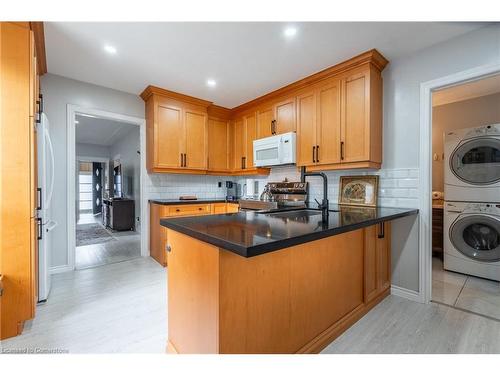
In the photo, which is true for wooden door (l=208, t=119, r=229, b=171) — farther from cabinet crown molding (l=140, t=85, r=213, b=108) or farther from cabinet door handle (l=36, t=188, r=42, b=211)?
cabinet door handle (l=36, t=188, r=42, b=211)

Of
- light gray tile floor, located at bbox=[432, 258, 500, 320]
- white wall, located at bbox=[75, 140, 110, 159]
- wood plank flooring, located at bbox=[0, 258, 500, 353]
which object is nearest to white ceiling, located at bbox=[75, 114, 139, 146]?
white wall, located at bbox=[75, 140, 110, 159]

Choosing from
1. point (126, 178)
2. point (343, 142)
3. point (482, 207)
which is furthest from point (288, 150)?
point (126, 178)

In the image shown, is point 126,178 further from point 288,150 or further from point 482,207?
point 482,207

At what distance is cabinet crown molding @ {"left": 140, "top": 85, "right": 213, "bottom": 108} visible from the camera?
3.19 m

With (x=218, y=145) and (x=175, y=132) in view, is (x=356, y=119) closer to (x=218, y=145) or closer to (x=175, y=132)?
(x=218, y=145)

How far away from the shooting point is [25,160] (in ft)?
5.65

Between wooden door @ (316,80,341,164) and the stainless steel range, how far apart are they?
1.93 feet

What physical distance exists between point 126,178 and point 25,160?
5185 mm

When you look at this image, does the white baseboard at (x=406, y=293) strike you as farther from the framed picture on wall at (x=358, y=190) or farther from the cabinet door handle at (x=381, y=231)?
the framed picture on wall at (x=358, y=190)

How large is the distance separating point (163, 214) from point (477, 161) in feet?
12.7

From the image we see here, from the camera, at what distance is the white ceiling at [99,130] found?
5246mm

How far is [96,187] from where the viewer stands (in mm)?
9375

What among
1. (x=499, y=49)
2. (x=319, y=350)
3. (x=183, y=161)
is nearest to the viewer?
(x=319, y=350)

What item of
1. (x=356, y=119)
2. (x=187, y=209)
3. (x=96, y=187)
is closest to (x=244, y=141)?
(x=187, y=209)
